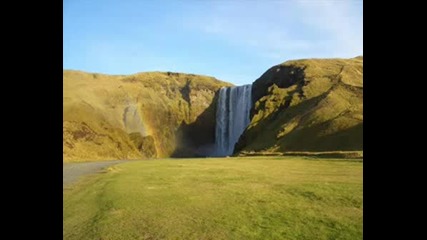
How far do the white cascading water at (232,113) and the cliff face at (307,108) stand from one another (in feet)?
9.76

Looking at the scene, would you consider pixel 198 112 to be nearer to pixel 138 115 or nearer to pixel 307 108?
pixel 138 115

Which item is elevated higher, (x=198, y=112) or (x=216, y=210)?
(x=198, y=112)

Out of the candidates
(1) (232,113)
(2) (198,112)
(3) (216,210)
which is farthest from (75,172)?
(2) (198,112)

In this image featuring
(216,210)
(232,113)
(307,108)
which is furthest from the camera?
(232,113)

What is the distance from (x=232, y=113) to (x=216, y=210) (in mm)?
103190

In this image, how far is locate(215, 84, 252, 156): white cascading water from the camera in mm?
119625

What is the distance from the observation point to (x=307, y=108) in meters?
102

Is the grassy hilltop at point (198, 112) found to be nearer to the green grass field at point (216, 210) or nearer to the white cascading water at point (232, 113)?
the white cascading water at point (232, 113)

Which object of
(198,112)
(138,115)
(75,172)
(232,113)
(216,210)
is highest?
(198,112)
